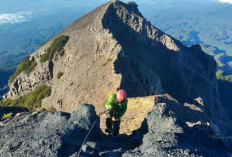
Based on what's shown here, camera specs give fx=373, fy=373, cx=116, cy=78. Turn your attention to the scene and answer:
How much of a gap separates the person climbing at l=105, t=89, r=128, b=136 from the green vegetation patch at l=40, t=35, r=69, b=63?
147ft

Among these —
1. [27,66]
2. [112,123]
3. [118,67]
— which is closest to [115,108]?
[112,123]

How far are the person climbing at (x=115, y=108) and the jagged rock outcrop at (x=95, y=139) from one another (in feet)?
3.54

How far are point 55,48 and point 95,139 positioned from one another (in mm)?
48884

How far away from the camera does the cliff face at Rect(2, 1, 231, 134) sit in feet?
155

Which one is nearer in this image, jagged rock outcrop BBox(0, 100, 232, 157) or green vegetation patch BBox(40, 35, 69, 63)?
jagged rock outcrop BBox(0, 100, 232, 157)

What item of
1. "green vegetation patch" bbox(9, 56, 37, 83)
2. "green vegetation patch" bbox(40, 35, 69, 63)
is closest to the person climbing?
"green vegetation patch" bbox(40, 35, 69, 63)

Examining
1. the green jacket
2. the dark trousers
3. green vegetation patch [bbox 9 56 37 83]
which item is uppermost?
the green jacket

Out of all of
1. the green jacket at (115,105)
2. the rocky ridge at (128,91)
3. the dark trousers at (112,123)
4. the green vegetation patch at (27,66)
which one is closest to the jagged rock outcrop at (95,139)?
the rocky ridge at (128,91)

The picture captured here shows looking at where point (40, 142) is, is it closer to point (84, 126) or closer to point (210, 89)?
point (84, 126)

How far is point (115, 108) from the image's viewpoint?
73.0ft

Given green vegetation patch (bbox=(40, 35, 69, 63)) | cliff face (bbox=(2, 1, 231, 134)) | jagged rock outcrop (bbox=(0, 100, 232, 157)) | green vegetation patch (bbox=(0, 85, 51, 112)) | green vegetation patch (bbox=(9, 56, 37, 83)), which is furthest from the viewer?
green vegetation patch (bbox=(9, 56, 37, 83))

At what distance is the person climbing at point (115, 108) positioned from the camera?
2202cm

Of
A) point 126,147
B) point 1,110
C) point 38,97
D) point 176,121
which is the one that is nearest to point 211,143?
point 176,121

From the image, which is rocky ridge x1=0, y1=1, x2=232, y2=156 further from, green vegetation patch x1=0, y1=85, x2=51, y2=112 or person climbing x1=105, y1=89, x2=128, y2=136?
green vegetation patch x1=0, y1=85, x2=51, y2=112
